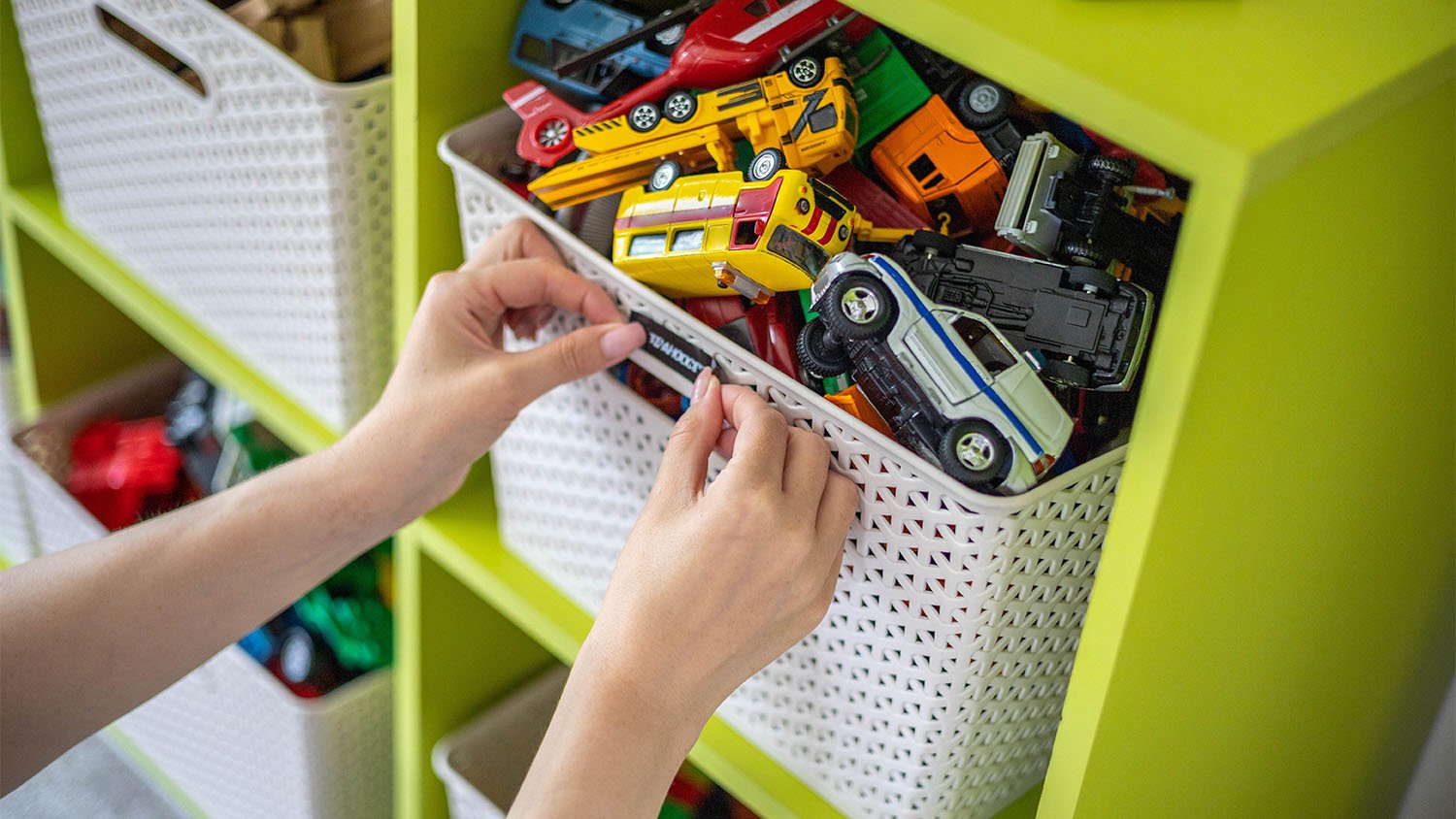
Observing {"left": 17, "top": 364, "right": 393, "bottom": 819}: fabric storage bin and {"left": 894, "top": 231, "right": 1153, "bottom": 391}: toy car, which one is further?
{"left": 17, "top": 364, "right": 393, "bottom": 819}: fabric storage bin

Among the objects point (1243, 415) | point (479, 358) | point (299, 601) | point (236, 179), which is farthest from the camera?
point (299, 601)

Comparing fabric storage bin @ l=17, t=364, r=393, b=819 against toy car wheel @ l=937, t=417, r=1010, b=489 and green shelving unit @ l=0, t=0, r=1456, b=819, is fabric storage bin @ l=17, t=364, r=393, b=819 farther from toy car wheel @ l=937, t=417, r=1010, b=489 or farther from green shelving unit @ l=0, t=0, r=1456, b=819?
toy car wheel @ l=937, t=417, r=1010, b=489

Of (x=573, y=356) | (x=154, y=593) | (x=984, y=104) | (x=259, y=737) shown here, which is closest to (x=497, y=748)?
(x=259, y=737)

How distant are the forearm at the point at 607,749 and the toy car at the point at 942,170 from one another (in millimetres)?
292

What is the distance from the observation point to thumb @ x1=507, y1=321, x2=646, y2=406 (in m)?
0.75

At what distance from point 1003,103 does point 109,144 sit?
2.63 feet

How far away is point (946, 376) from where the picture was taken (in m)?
0.62

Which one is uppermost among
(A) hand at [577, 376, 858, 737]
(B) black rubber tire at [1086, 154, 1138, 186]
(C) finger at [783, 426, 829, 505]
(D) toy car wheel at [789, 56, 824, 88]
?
(D) toy car wheel at [789, 56, 824, 88]

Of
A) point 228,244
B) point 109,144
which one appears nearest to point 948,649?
point 228,244

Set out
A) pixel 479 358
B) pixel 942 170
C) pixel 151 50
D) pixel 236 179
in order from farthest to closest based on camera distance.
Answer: pixel 151 50 < pixel 236 179 < pixel 479 358 < pixel 942 170

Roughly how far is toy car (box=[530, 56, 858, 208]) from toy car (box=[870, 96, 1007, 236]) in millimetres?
29

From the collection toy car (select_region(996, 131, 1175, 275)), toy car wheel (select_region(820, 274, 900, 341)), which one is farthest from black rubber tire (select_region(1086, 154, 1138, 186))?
toy car wheel (select_region(820, 274, 900, 341))

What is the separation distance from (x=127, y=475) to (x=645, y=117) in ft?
2.72

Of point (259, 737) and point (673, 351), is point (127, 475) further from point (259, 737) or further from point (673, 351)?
point (673, 351)
